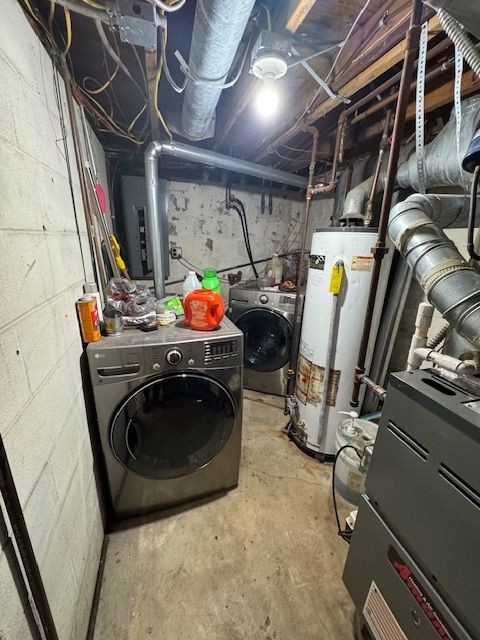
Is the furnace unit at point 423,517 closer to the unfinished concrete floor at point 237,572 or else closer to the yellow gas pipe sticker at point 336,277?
the unfinished concrete floor at point 237,572

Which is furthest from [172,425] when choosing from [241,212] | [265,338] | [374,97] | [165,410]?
[241,212]

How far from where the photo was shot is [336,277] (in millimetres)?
1428

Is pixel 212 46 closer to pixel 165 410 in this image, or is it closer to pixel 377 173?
pixel 377 173

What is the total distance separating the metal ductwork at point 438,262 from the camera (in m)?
0.69

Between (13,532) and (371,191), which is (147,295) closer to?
(13,532)

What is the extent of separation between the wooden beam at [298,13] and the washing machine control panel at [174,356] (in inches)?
47.7

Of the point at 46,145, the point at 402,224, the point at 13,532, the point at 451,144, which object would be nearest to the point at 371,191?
the point at 451,144

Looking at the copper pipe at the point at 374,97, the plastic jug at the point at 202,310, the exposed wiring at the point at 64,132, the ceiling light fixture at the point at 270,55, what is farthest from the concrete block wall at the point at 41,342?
the copper pipe at the point at 374,97

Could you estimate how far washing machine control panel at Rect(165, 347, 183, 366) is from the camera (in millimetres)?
1082

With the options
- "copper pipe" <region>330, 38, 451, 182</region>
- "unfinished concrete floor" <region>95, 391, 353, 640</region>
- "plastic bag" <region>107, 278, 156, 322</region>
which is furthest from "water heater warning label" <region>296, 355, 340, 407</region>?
"copper pipe" <region>330, 38, 451, 182</region>

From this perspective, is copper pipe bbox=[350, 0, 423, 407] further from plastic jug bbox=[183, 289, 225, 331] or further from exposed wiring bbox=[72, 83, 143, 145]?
exposed wiring bbox=[72, 83, 143, 145]

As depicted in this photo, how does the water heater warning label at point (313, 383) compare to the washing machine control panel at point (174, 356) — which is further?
the water heater warning label at point (313, 383)

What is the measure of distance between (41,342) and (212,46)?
1112mm

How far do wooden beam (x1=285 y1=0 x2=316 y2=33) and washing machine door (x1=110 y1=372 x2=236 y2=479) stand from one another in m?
1.31
